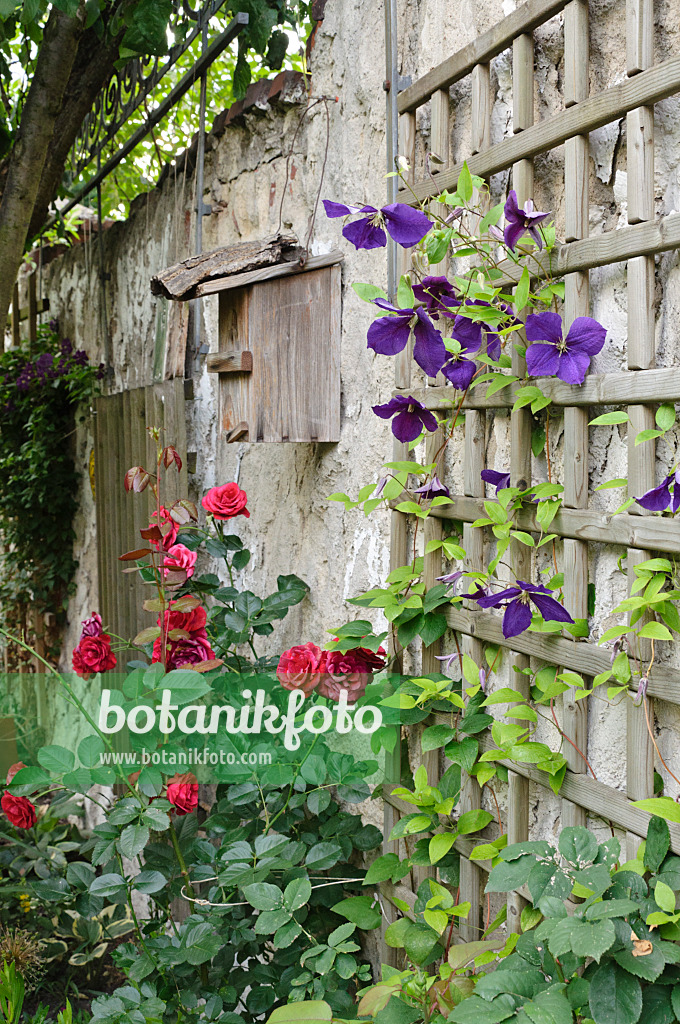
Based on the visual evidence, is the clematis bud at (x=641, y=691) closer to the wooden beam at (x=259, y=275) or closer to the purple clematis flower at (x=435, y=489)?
the purple clematis flower at (x=435, y=489)

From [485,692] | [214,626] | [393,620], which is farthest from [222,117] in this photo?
[485,692]

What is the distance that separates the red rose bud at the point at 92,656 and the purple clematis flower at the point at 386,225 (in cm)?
115

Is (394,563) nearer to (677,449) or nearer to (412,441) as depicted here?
(412,441)

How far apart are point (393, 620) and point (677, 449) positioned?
2.21 feet

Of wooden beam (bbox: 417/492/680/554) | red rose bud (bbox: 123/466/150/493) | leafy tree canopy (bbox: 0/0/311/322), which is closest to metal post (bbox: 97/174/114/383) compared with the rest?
leafy tree canopy (bbox: 0/0/311/322)

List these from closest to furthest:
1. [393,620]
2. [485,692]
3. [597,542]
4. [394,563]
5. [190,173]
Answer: [597,542]
[485,692]
[393,620]
[394,563]
[190,173]

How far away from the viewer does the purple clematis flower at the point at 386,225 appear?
122cm

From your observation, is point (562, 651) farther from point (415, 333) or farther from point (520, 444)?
point (415, 333)

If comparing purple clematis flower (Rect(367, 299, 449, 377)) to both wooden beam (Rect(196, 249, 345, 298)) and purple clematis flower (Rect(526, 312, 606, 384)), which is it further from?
wooden beam (Rect(196, 249, 345, 298))

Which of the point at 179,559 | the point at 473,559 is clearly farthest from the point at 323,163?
the point at 473,559

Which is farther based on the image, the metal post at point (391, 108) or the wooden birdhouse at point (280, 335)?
the wooden birdhouse at point (280, 335)

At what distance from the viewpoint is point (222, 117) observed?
8.15ft

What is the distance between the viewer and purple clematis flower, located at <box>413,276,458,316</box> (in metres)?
1.26

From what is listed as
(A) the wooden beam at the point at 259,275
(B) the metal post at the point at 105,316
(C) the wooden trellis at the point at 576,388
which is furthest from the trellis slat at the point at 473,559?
(B) the metal post at the point at 105,316
